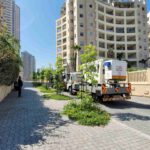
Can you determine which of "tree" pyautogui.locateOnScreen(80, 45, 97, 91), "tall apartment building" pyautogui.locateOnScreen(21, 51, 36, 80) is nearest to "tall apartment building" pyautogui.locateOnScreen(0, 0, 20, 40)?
"tree" pyautogui.locateOnScreen(80, 45, 97, 91)

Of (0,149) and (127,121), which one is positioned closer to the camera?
(0,149)

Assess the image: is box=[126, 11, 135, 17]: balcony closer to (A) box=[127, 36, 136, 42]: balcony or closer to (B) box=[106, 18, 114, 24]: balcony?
(B) box=[106, 18, 114, 24]: balcony

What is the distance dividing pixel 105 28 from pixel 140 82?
53.1 metres

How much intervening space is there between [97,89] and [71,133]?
7764 mm

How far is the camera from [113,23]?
74312mm

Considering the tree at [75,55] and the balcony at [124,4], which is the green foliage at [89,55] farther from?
the balcony at [124,4]

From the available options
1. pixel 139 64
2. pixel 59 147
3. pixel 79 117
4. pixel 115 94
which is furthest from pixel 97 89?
pixel 139 64

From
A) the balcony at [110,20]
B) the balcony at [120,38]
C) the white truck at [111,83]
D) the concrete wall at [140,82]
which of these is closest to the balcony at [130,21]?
the balcony at [110,20]

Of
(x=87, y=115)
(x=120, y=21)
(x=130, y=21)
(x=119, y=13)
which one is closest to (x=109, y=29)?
(x=120, y=21)

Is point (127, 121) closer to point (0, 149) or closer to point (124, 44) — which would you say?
point (0, 149)

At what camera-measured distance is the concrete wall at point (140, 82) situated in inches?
805

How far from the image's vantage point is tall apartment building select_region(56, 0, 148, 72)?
67.9 m

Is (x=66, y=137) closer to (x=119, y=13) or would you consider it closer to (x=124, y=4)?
(x=119, y=13)

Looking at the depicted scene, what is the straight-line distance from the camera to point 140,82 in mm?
21500
